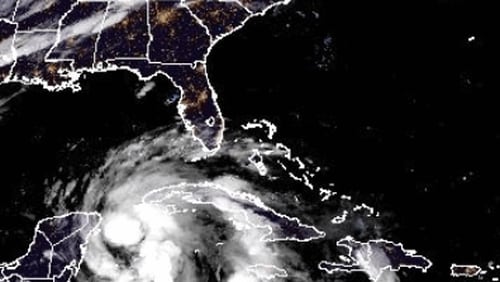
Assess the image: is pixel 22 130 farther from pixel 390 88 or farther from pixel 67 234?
pixel 390 88

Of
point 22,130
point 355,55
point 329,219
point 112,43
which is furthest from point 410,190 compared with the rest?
point 22,130

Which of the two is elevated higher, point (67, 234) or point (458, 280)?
point (458, 280)

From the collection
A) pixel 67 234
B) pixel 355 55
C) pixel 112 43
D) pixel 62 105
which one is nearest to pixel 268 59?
pixel 355 55

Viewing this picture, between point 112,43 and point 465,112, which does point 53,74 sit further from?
point 465,112

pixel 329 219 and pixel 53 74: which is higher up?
pixel 53 74

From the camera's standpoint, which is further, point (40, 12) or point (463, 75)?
point (40, 12)

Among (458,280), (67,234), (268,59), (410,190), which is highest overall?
(268,59)
